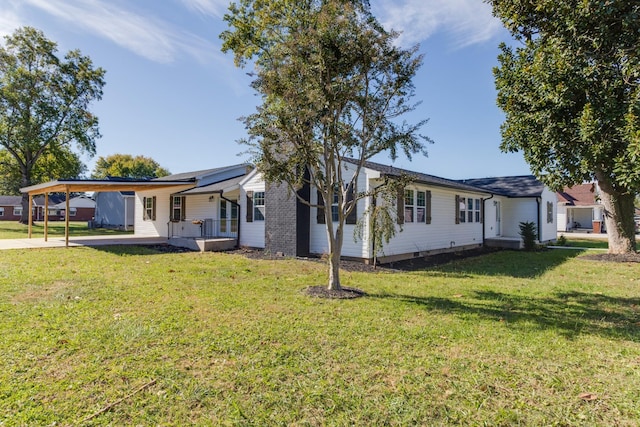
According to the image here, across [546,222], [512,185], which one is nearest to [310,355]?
[546,222]

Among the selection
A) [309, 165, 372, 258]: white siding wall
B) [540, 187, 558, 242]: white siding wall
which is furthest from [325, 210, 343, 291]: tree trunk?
[540, 187, 558, 242]: white siding wall

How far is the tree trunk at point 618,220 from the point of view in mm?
13539

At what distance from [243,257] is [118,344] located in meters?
8.24

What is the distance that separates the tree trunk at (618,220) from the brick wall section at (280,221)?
1159 centimetres

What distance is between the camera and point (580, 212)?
3469 centimetres

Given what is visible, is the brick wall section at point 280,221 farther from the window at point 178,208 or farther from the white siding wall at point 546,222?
the white siding wall at point 546,222

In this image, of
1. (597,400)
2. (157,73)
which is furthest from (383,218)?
(157,73)

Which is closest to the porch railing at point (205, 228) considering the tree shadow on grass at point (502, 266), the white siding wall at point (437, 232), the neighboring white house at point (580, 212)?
the white siding wall at point (437, 232)

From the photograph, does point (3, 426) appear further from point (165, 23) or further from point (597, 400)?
point (165, 23)

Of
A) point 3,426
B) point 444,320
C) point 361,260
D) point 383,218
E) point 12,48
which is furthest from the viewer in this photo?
point 12,48

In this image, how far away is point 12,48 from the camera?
26.8 metres

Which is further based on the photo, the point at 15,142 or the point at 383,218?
the point at 15,142

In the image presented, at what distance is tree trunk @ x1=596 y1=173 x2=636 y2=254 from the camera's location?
13.5 metres

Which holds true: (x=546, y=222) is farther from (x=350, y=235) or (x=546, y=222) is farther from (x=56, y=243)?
(x=56, y=243)
